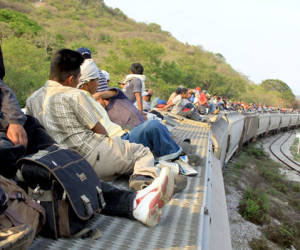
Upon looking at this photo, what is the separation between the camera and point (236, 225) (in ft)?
19.9

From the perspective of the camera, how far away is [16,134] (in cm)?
188

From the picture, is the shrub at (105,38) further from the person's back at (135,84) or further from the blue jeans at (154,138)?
the blue jeans at (154,138)

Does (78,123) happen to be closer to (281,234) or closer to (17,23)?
(281,234)

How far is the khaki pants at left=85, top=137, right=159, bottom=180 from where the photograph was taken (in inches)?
94.0

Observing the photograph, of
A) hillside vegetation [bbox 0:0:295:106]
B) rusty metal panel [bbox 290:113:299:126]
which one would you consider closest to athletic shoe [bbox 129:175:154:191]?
hillside vegetation [bbox 0:0:295:106]

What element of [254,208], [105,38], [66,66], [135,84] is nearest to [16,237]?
[66,66]

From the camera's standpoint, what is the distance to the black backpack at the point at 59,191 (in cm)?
158

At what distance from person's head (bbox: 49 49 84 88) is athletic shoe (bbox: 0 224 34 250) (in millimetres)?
1556

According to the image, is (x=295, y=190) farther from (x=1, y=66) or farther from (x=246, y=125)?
(x=1, y=66)

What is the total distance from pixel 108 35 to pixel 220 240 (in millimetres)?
61112

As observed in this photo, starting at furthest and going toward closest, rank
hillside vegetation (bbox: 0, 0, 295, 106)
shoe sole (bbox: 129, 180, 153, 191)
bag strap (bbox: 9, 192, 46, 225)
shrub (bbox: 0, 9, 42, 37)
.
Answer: shrub (bbox: 0, 9, 42, 37) → hillside vegetation (bbox: 0, 0, 295, 106) → shoe sole (bbox: 129, 180, 153, 191) → bag strap (bbox: 9, 192, 46, 225)

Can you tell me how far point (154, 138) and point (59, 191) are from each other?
1.59 m

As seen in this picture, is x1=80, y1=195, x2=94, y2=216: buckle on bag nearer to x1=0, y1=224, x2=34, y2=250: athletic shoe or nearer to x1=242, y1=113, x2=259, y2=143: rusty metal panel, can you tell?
x1=0, y1=224, x2=34, y2=250: athletic shoe

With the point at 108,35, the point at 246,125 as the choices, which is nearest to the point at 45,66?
the point at 246,125
